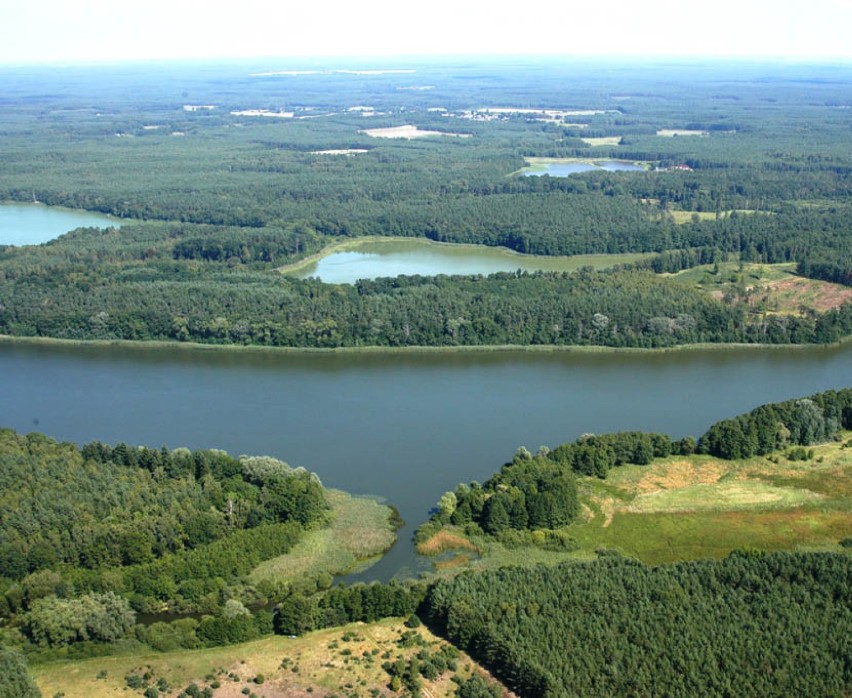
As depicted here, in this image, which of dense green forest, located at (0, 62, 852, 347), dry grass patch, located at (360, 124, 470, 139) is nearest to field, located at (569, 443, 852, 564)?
dense green forest, located at (0, 62, 852, 347)

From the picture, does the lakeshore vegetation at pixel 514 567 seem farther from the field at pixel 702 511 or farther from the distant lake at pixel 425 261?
the distant lake at pixel 425 261

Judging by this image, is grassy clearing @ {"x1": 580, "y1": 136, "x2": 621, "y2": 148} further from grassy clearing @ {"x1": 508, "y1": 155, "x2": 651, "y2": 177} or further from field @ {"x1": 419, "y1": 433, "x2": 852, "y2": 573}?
field @ {"x1": 419, "y1": 433, "x2": 852, "y2": 573}

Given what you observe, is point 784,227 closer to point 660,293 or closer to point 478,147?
point 660,293

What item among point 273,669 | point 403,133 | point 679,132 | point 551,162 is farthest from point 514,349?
point 679,132

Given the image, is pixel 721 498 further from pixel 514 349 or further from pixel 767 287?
pixel 767 287

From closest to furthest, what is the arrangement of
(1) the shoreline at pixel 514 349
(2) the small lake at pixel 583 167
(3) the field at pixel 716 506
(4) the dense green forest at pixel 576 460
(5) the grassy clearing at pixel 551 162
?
(3) the field at pixel 716 506 < (4) the dense green forest at pixel 576 460 < (1) the shoreline at pixel 514 349 < (2) the small lake at pixel 583 167 < (5) the grassy clearing at pixel 551 162

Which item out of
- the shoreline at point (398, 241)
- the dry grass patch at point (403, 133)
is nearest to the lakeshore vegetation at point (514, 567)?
the shoreline at point (398, 241)
